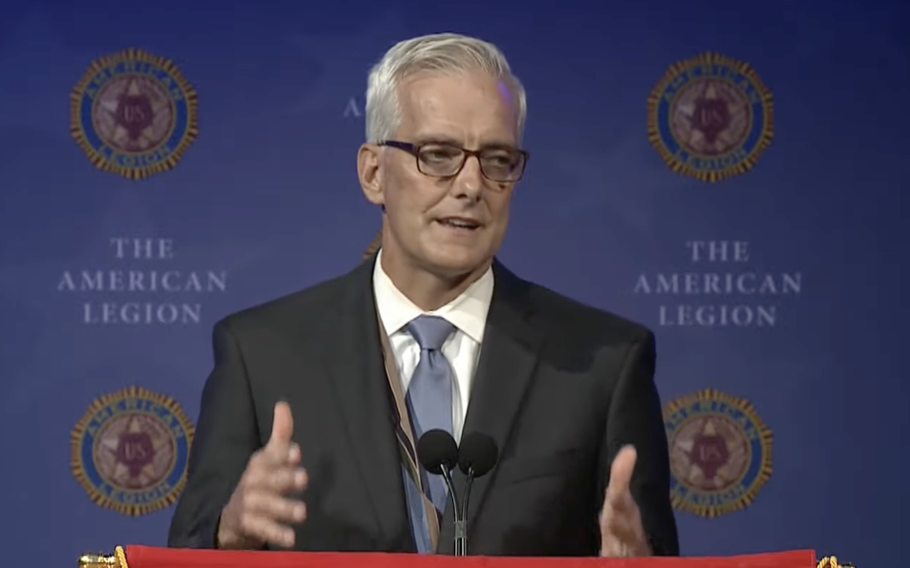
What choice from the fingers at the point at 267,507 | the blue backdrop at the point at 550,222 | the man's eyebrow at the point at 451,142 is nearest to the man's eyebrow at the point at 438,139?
the man's eyebrow at the point at 451,142

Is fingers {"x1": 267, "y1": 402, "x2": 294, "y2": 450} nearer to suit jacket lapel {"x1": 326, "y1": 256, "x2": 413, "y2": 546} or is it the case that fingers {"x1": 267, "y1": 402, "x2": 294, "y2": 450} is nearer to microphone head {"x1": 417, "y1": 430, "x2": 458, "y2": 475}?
microphone head {"x1": 417, "y1": 430, "x2": 458, "y2": 475}

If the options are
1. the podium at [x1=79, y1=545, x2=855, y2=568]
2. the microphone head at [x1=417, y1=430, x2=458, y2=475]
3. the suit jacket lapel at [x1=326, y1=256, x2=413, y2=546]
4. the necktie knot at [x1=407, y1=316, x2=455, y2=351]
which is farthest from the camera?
the necktie knot at [x1=407, y1=316, x2=455, y2=351]

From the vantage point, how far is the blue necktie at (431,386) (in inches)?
90.0

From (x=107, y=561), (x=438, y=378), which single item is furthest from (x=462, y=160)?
(x=107, y=561)

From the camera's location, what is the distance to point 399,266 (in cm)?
244

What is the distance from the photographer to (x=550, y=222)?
11.2 feet

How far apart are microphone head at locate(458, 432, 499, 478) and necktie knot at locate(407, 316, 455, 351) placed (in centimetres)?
59

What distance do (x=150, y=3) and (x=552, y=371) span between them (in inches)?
63.4

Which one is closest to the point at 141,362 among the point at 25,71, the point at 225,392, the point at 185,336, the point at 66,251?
the point at 185,336

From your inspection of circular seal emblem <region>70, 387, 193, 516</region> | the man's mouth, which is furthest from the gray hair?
circular seal emblem <region>70, 387, 193, 516</region>

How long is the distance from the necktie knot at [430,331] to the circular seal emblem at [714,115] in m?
1.24

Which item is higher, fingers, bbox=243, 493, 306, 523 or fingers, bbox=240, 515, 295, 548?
fingers, bbox=243, 493, 306, 523

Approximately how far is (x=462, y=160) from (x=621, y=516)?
710mm

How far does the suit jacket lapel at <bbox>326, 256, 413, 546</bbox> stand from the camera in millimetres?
2223
